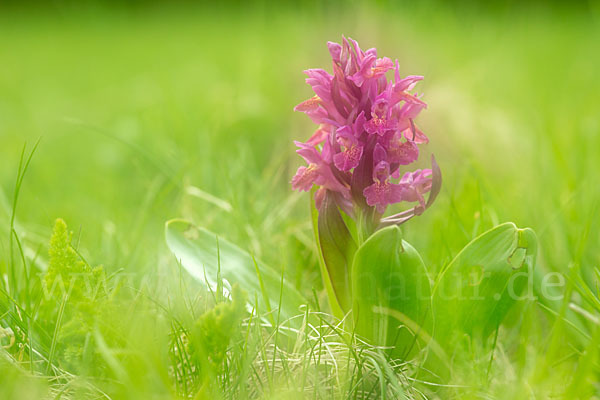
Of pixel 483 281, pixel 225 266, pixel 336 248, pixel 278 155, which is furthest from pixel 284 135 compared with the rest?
pixel 483 281

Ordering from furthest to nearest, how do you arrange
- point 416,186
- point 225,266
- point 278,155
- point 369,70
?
point 278,155
point 225,266
point 416,186
point 369,70

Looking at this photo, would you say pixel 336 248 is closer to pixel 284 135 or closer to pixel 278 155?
pixel 278 155

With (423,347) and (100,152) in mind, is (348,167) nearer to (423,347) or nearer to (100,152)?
(423,347)

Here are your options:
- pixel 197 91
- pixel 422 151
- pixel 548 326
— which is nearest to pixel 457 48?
pixel 422 151

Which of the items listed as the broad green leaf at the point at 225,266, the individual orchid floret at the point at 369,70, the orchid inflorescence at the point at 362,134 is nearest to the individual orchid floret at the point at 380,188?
the orchid inflorescence at the point at 362,134

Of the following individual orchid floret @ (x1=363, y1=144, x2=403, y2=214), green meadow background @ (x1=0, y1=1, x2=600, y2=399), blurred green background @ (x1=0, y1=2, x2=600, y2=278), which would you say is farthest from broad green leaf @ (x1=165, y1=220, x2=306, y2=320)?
individual orchid floret @ (x1=363, y1=144, x2=403, y2=214)

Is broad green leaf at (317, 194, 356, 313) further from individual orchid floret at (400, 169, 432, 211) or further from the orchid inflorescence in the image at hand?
individual orchid floret at (400, 169, 432, 211)
